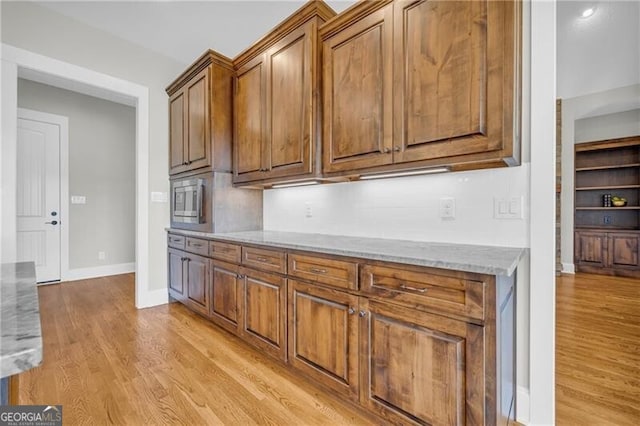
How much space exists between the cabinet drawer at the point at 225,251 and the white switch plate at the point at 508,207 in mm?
1753

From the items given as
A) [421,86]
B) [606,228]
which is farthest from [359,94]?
[606,228]

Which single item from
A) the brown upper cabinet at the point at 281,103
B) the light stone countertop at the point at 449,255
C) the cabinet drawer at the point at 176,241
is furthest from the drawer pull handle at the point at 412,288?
the cabinet drawer at the point at 176,241

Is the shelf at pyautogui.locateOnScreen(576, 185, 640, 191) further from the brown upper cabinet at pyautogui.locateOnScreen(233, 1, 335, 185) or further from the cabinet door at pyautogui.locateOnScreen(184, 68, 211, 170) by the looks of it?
the cabinet door at pyautogui.locateOnScreen(184, 68, 211, 170)

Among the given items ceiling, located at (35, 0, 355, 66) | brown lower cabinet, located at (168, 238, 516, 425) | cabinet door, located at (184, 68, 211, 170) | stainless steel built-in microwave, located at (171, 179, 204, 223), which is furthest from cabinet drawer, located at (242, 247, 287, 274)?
ceiling, located at (35, 0, 355, 66)

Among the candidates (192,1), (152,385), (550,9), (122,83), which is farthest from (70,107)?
(550,9)

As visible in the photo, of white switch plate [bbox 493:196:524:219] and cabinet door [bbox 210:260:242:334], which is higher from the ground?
white switch plate [bbox 493:196:524:219]

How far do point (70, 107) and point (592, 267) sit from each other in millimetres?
8645

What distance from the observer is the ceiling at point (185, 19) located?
262 centimetres

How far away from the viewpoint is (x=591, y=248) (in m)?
4.99

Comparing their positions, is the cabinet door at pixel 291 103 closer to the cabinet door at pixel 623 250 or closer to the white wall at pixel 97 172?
the white wall at pixel 97 172

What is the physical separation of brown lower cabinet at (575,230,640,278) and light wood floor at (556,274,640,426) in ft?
4.06

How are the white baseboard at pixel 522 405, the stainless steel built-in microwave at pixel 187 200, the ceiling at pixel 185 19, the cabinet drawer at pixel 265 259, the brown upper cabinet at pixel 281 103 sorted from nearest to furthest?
the white baseboard at pixel 522 405
the cabinet drawer at pixel 265 259
the brown upper cabinet at pixel 281 103
the ceiling at pixel 185 19
the stainless steel built-in microwave at pixel 187 200

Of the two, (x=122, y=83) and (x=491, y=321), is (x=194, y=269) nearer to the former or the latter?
(x=122, y=83)

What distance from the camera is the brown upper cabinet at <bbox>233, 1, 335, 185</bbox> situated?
210cm
